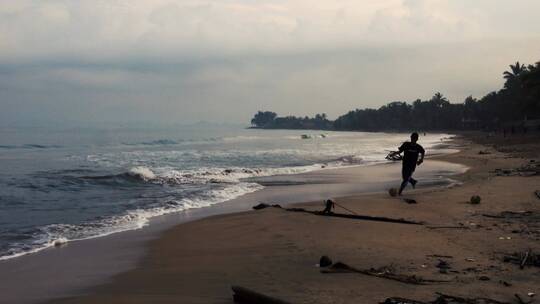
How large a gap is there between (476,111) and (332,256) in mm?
126575

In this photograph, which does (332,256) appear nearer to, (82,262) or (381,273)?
(381,273)

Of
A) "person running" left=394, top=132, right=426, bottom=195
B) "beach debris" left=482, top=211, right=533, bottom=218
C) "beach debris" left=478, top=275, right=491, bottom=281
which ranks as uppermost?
"person running" left=394, top=132, right=426, bottom=195

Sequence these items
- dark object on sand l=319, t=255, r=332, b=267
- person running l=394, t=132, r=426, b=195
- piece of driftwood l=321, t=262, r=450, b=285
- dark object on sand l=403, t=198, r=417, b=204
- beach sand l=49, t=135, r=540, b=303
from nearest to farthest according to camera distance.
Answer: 1. beach sand l=49, t=135, r=540, b=303
2. piece of driftwood l=321, t=262, r=450, b=285
3. dark object on sand l=319, t=255, r=332, b=267
4. dark object on sand l=403, t=198, r=417, b=204
5. person running l=394, t=132, r=426, b=195

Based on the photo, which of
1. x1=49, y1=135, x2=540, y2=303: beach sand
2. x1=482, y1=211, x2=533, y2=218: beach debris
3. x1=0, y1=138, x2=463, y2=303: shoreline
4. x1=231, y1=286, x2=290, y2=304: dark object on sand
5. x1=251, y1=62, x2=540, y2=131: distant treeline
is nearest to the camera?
x1=231, y1=286, x2=290, y2=304: dark object on sand

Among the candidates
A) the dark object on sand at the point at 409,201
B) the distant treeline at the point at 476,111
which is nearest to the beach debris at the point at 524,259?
the dark object on sand at the point at 409,201

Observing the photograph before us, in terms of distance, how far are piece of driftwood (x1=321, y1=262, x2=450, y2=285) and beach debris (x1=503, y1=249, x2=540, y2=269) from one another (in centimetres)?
135

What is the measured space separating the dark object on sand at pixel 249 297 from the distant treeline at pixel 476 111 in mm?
60548

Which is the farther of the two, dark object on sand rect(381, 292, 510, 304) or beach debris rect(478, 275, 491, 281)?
beach debris rect(478, 275, 491, 281)

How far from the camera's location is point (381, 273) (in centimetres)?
568

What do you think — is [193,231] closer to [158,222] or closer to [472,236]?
[158,222]

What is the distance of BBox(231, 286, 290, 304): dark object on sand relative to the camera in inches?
179

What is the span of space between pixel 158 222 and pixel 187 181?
9.65 meters

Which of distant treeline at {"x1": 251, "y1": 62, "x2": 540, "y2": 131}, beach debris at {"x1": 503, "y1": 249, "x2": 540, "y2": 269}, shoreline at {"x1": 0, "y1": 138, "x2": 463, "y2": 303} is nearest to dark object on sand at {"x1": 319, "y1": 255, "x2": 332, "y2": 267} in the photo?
beach debris at {"x1": 503, "y1": 249, "x2": 540, "y2": 269}

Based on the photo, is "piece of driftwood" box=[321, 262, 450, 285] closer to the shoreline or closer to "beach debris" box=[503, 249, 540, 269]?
"beach debris" box=[503, 249, 540, 269]
